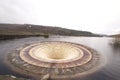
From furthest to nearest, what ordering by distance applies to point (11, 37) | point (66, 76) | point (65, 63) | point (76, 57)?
1. point (11, 37)
2. point (76, 57)
3. point (65, 63)
4. point (66, 76)

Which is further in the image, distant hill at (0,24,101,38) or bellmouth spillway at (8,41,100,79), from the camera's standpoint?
distant hill at (0,24,101,38)

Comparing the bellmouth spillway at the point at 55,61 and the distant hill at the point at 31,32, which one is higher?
the distant hill at the point at 31,32

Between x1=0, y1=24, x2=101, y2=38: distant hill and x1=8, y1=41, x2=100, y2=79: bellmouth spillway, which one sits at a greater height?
x1=0, y1=24, x2=101, y2=38: distant hill

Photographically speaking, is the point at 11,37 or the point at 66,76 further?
the point at 11,37

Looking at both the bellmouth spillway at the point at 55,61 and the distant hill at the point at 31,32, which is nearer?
the bellmouth spillway at the point at 55,61

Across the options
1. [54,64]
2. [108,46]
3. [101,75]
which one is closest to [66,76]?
[54,64]

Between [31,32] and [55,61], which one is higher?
[31,32]

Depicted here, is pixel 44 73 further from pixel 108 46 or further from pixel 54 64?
pixel 108 46

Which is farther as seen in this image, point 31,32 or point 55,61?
point 31,32
